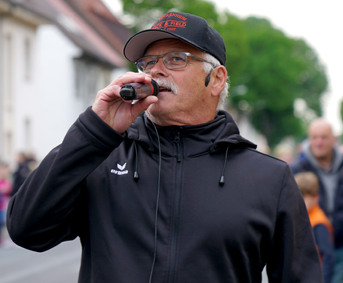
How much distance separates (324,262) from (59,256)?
665 centimetres

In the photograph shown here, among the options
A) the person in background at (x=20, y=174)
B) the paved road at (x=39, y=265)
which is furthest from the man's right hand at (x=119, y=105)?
the person in background at (x=20, y=174)

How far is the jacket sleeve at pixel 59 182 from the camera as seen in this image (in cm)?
250

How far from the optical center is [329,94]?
71.5 m

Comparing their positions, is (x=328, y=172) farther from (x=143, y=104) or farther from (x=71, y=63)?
(x=71, y=63)

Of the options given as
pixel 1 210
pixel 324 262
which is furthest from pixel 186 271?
pixel 1 210

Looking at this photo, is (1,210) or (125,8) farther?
(125,8)

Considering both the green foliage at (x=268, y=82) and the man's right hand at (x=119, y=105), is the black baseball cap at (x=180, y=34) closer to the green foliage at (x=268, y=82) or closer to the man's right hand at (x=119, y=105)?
the man's right hand at (x=119, y=105)

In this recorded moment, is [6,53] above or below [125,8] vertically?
below

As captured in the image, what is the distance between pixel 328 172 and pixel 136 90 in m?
3.67

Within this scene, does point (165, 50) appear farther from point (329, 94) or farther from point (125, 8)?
point (329, 94)

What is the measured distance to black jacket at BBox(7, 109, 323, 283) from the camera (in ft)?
8.23

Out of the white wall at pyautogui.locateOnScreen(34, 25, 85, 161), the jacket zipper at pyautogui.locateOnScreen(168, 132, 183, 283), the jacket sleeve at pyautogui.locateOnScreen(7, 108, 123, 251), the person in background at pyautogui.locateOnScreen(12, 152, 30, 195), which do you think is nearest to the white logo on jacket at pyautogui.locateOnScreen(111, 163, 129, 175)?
the jacket sleeve at pyautogui.locateOnScreen(7, 108, 123, 251)

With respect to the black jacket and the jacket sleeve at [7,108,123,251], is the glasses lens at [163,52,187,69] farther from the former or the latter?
the jacket sleeve at [7,108,123,251]

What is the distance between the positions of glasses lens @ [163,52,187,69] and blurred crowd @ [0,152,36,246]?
10261 millimetres
